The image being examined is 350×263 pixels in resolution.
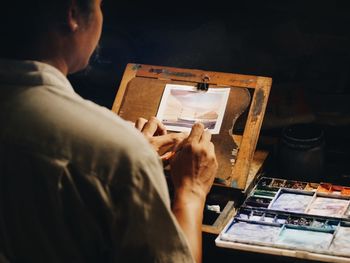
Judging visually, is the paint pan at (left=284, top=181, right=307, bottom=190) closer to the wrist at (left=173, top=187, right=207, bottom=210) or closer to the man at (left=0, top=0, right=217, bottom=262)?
the wrist at (left=173, top=187, right=207, bottom=210)

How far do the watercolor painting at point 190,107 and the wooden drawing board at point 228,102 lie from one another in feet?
0.12

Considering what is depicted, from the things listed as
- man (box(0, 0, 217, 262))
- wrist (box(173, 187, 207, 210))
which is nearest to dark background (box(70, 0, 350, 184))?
wrist (box(173, 187, 207, 210))

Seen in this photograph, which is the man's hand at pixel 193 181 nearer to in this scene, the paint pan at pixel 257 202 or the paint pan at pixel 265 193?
the paint pan at pixel 257 202

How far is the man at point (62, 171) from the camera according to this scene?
56.6 inches

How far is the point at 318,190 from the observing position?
3.30 m

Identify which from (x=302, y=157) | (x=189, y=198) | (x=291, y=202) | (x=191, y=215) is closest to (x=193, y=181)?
(x=189, y=198)

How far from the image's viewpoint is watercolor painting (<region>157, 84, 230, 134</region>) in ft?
11.1

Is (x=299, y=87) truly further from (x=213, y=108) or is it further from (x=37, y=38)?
(x=37, y=38)

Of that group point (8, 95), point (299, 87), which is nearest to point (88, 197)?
point (8, 95)

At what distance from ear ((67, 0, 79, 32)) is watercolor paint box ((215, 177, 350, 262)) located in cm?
146

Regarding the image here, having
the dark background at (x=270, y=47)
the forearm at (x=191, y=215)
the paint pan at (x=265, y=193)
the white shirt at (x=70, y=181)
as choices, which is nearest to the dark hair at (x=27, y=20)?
the white shirt at (x=70, y=181)

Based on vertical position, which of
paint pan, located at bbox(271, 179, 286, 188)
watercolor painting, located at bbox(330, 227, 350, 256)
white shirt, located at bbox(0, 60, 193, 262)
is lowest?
paint pan, located at bbox(271, 179, 286, 188)

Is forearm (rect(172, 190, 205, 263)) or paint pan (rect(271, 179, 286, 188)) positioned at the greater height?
forearm (rect(172, 190, 205, 263))

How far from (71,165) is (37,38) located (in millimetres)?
393
